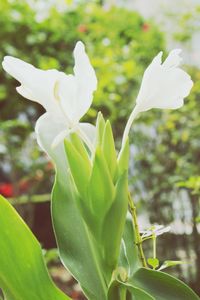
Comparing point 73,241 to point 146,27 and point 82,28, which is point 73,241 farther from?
point 146,27

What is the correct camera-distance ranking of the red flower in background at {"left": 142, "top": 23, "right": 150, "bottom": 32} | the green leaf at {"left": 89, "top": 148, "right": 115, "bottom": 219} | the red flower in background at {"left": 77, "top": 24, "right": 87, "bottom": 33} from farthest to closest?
1. the red flower in background at {"left": 142, "top": 23, "right": 150, "bottom": 32}
2. the red flower in background at {"left": 77, "top": 24, "right": 87, "bottom": 33}
3. the green leaf at {"left": 89, "top": 148, "right": 115, "bottom": 219}

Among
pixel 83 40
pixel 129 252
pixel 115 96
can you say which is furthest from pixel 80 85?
pixel 83 40

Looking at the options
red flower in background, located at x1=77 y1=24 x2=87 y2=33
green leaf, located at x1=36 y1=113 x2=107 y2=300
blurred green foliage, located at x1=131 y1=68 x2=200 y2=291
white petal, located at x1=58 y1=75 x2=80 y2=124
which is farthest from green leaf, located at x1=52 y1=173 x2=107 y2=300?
red flower in background, located at x1=77 y1=24 x2=87 y2=33

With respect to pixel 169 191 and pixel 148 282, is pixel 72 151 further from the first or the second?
pixel 169 191

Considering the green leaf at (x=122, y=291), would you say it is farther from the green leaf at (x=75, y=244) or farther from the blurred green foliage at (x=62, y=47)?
the blurred green foliage at (x=62, y=47)

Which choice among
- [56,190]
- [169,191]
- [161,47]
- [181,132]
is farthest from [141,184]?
[56,190]

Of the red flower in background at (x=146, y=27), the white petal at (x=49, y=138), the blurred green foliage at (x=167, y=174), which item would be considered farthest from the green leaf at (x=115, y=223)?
the red flower in background at (x=146, y=27)

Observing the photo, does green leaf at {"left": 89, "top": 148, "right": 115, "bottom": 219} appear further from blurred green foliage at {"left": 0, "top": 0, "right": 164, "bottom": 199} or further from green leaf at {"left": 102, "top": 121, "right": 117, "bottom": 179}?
blurred green foliage at {"left": 0, "top": 0, "right": 164, "bottom": 199}

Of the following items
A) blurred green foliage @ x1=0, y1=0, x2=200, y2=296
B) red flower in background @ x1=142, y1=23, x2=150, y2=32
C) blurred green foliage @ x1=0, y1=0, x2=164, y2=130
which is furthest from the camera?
red flower in background @ x1=142, y1=23, x2=150, y2=32
